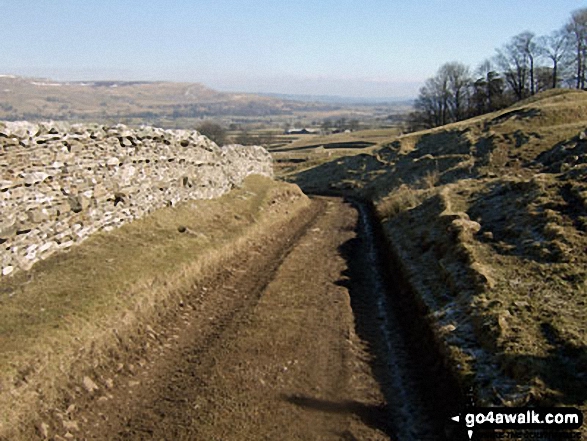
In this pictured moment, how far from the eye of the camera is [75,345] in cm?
952

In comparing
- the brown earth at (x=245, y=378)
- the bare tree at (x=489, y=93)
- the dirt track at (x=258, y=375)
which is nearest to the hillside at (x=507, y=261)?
the dirt track at (x=258, y=375)

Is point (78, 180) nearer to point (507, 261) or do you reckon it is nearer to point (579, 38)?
point (507, 261)

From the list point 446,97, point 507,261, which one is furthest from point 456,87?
point 507,261

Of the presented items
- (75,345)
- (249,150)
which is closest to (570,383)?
(75,345)

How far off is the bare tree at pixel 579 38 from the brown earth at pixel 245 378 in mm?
70081

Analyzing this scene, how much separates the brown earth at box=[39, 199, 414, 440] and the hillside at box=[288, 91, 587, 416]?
2.13 metres

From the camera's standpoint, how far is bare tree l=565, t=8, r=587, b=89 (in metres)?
67.6

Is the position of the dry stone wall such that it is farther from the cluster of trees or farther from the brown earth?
the cluster of trees

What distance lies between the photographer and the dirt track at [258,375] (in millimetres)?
8055

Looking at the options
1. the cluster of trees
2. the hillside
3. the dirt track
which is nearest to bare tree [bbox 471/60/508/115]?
the cluster of trees

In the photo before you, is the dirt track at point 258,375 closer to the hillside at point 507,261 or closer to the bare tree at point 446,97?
the hillside at point 507,261

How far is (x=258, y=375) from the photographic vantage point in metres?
9.75

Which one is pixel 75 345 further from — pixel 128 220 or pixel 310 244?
pixel 310 244

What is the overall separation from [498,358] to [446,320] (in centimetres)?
235
